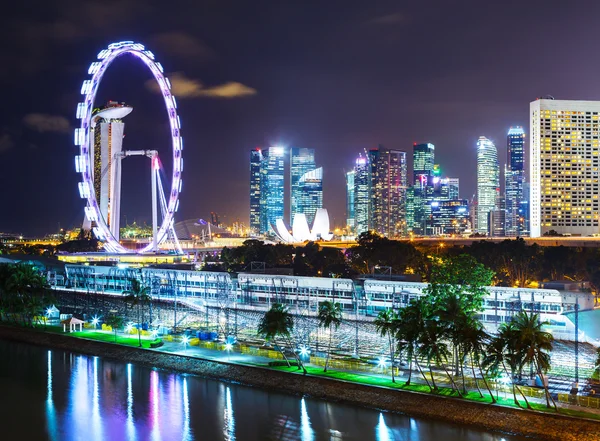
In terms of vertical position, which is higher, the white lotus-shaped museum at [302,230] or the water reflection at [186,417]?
the white lotus-shaped museum at [302,230]

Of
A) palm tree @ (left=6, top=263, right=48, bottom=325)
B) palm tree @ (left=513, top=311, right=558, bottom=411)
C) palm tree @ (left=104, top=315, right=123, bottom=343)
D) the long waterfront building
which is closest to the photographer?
palm tree @ (left=513, top=311, right=558, bottom=411)

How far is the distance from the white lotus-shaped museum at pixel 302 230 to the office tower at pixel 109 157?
3721cm

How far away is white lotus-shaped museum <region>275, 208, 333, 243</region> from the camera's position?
13975 cm

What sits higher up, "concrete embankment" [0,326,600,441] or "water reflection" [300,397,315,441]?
"concrete embankment" [0,326,600,441]

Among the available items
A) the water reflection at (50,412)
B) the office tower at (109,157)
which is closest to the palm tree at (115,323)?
the water reflection at (50,412)

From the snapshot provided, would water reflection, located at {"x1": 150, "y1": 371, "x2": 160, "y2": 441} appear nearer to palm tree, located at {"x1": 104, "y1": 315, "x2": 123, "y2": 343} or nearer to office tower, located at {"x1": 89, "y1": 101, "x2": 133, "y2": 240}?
palm tree, located at {"x1": 104, "y1": 315, "x2": 123, "y2": 343}

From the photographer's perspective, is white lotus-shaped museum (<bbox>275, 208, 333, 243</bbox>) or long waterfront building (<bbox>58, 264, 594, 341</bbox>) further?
white lotus-shaped museum (<bbox>275, 208, 333, 243</bbox>)

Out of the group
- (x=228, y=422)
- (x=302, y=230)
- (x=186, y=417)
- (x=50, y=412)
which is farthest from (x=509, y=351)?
Answer: (x=302, y=230)

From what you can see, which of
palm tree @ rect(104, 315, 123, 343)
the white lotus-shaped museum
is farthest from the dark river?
the white lotus-shaped museum

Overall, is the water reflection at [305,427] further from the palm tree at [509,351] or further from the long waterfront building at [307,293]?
the long waterfront building at [307,293]

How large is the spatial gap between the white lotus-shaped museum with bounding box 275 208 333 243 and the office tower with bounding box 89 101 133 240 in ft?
122

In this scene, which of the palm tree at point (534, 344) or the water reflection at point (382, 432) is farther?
the water reflection at point (382, 432)

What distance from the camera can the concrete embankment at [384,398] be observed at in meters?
21.7

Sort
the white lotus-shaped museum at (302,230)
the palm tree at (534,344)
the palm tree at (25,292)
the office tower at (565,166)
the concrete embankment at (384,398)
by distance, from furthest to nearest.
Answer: the white lotus-shaped museum at (302,230) → the office tower at (565,166) → the palm tree at (25,292) → the palm tree at (534,344) → the concrete embankment at (384,398)
